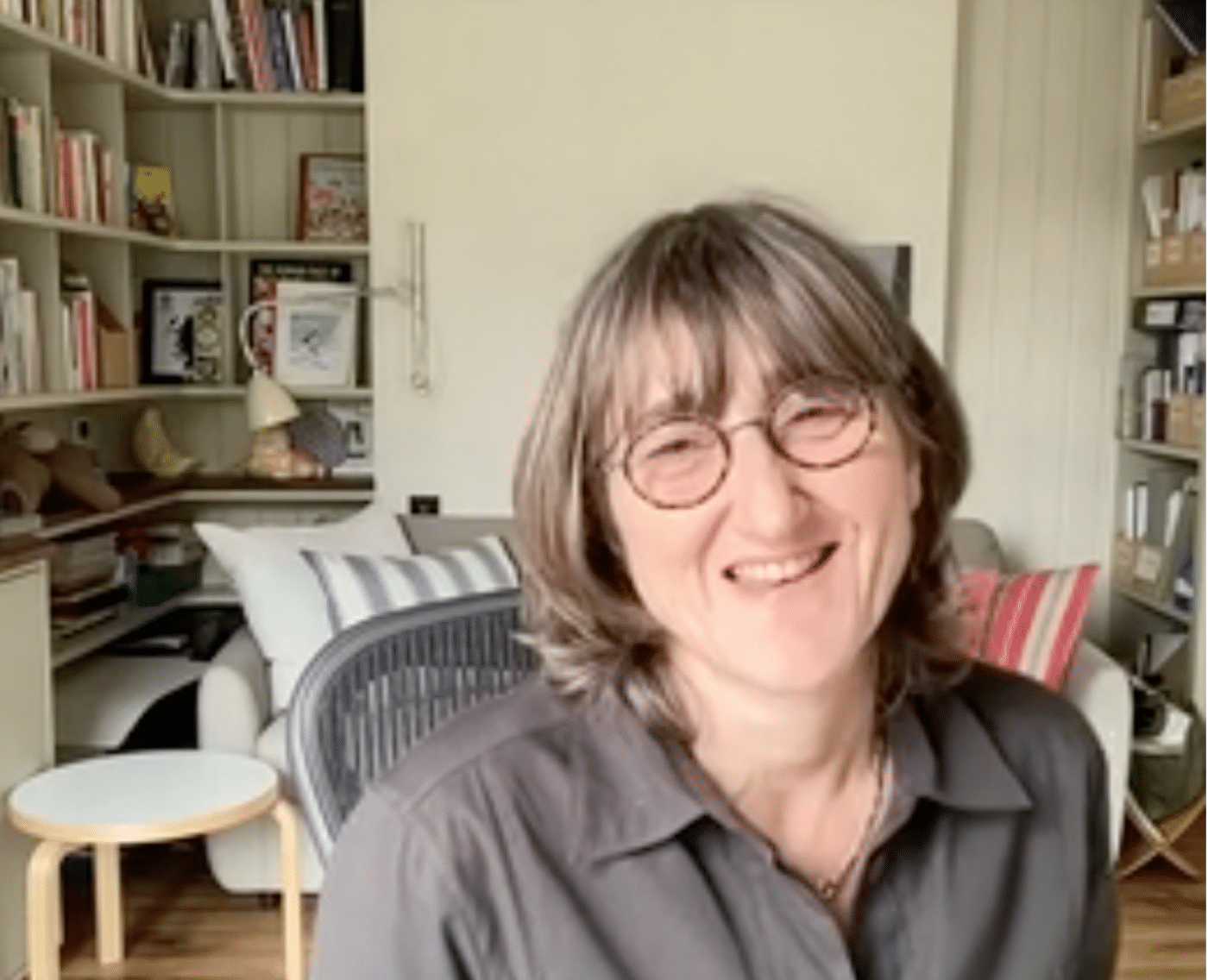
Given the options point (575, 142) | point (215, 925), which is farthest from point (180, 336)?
point (215, 925)

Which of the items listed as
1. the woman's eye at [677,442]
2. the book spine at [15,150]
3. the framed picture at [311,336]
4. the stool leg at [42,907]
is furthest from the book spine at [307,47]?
the woman's eye at [677,442]

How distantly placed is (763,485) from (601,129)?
9.11ft

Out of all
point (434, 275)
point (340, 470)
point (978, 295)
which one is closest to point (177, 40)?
point (434, 275)

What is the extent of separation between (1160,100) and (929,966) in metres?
3.24

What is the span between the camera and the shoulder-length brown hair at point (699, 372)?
91 centimetres

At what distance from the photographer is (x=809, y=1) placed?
11.4ft

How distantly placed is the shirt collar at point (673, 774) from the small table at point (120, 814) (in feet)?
5.25

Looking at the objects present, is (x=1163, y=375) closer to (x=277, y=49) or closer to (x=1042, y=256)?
(x=1042, y=256)

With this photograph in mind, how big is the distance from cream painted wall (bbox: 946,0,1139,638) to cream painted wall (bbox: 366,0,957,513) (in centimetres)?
29

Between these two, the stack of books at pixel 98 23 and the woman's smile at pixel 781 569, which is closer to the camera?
the woman's smile at pixel 781 569

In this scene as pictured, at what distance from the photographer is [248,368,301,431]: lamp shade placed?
3592mm

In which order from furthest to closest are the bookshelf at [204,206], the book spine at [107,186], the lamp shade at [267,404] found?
1. the lamp shade at [267,404]
2. the bookshelf at [204,206]
3. the book spine at [107,186]

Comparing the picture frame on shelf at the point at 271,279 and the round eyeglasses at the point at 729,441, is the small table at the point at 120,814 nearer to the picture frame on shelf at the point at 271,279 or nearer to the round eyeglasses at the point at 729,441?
the picture frame on shelf at the point at 271,279

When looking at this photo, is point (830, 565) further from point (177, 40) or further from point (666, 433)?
point (177, 40)
